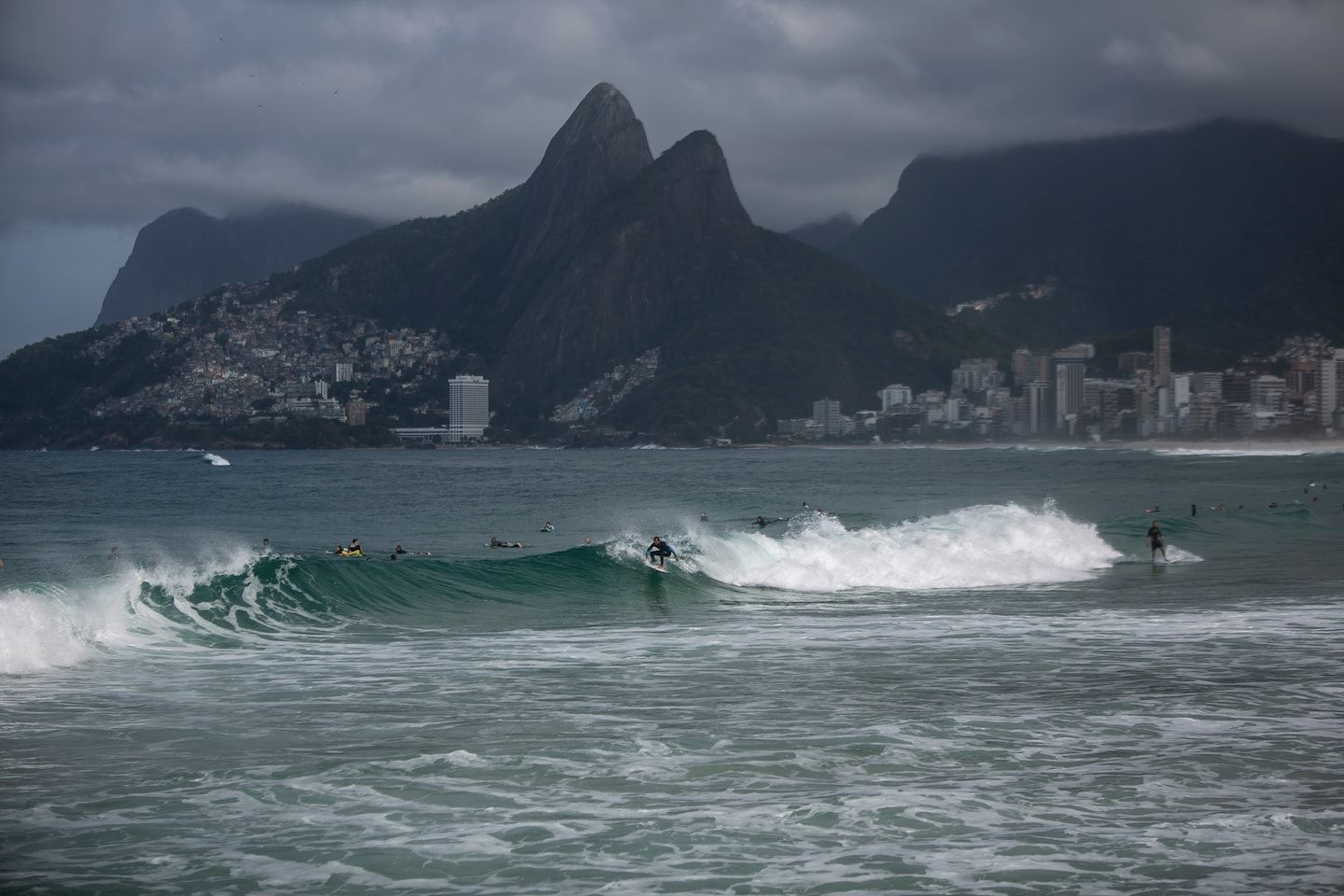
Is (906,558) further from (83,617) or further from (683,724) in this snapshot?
(83,617)

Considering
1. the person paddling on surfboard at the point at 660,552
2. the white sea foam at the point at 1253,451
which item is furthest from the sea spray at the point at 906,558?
the white sea foam at the point at 1253,451

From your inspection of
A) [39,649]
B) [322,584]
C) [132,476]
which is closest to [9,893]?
[39,649]

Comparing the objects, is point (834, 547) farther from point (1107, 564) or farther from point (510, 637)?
point (510, 637)

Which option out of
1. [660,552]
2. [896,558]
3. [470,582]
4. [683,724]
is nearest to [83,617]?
[470,582]

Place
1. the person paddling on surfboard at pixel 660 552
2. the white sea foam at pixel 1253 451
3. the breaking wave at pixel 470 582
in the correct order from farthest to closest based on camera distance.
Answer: the white sea foam at pixel 1253 451 → the person paddling on surfboard at pixel 660 552 → the breaking wave at pixel 470 582

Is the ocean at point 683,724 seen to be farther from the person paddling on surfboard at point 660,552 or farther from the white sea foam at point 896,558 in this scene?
the person paddling on surfboard at point 660,552

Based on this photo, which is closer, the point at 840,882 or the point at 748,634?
the point at 840,882
